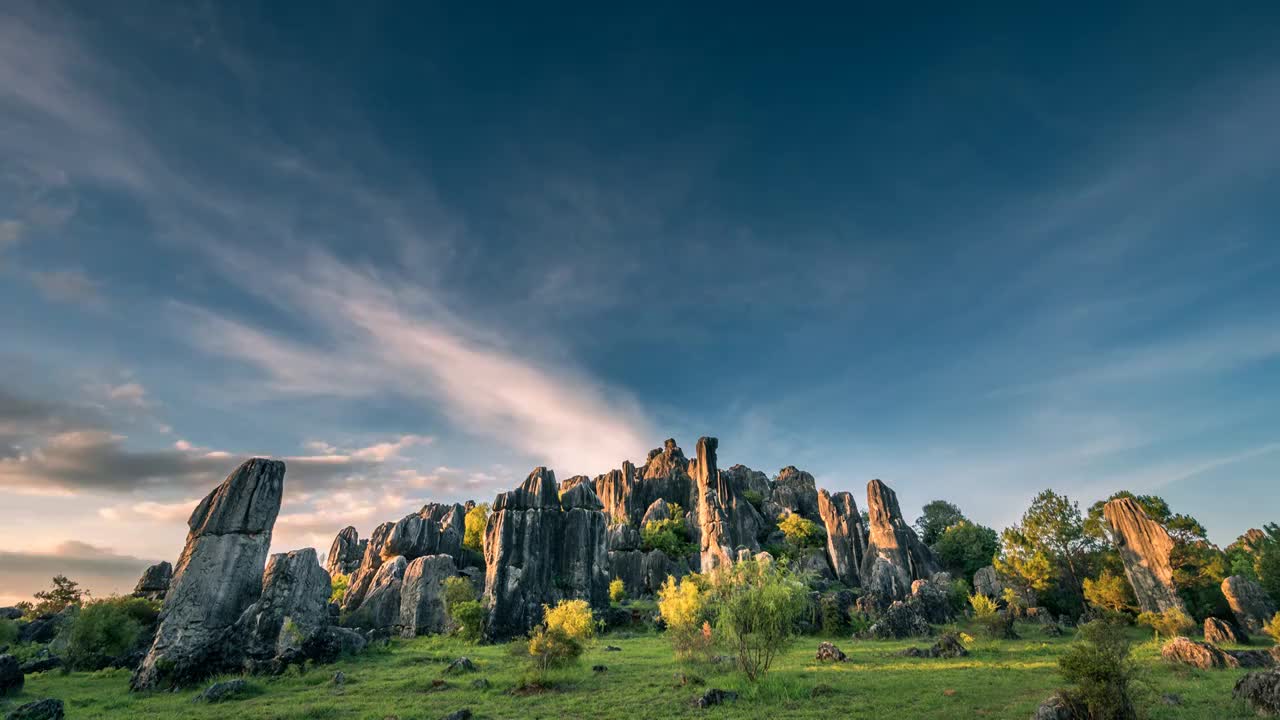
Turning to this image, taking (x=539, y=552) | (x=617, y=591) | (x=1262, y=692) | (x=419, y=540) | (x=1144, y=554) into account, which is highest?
(x=419, y=540)

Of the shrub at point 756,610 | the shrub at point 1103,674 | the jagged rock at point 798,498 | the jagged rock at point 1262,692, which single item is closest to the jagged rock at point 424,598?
the shrub at point 756,610

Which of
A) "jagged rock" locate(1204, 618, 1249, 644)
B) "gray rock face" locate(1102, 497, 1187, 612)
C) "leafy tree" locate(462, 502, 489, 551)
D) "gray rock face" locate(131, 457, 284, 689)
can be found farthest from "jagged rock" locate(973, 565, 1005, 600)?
"gray rock face" locate(131, 457, 284, 689)

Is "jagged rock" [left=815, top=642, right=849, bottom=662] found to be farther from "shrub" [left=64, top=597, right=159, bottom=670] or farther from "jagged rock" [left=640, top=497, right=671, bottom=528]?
"jagged rock" [left=640, top=497, right=671, bottom=528]

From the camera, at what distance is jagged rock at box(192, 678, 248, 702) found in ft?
86.5

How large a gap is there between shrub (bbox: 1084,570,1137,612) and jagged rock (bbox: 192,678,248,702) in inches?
2637

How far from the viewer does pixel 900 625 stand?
1757 inches

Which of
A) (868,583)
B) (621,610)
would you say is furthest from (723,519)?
(621,610)

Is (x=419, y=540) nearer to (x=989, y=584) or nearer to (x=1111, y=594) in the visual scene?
(x=989, y=584)

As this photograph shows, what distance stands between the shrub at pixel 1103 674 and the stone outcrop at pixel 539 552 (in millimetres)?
42241

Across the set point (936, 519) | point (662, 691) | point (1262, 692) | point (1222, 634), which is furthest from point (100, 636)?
point (936, 519)

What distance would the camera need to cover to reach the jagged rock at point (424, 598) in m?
52.2

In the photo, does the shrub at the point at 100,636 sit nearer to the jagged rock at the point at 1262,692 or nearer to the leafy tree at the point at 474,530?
the leafy tree at the point at 474,530

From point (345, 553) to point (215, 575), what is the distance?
5673 cm

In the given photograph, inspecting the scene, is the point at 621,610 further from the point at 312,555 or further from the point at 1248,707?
the point at 1248,707
